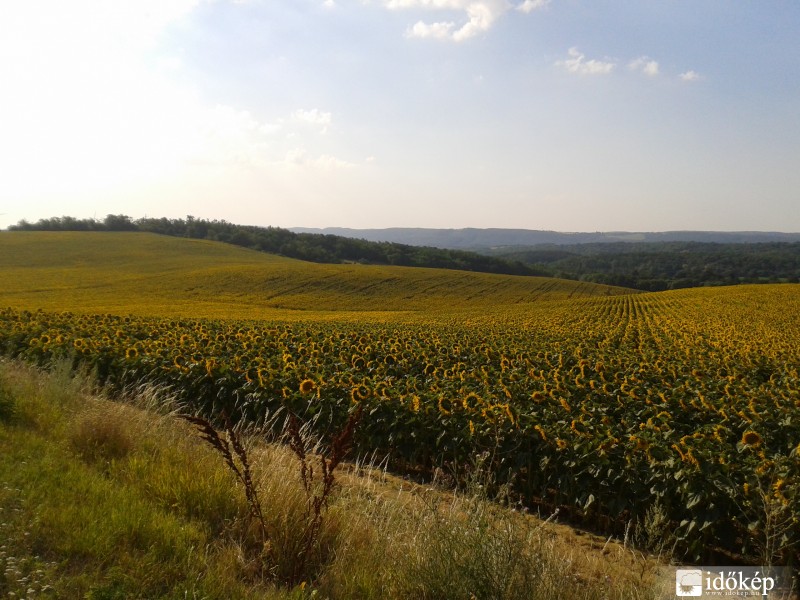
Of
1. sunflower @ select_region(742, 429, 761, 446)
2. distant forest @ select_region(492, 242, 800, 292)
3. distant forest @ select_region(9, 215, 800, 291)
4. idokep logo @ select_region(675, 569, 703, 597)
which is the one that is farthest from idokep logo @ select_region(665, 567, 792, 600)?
distant forest @ select_region(492, 242, 800, 292)

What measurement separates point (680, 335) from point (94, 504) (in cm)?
2164

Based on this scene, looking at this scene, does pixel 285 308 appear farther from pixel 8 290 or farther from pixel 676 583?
pixel 676 583

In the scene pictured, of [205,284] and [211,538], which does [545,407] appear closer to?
[211,538]

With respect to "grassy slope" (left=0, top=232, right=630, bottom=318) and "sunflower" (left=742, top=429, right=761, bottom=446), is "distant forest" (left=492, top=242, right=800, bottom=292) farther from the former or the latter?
"sunflower" (left=742, top=429, right=761, bottom=446)

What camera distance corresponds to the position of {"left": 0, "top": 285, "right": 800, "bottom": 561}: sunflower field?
17.8 ft

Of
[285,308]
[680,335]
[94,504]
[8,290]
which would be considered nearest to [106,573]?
[94,504]

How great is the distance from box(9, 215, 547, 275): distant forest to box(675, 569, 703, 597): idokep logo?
86123 mm

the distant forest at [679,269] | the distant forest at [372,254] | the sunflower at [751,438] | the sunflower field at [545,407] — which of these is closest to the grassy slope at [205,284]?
the sunflower field at [545,407]

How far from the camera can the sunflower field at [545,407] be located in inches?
214

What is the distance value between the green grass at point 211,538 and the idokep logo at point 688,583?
22 cm

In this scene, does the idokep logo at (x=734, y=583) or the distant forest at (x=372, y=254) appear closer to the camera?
the idokep logo at (x=734, y=583)

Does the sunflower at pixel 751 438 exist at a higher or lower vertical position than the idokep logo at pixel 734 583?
higher

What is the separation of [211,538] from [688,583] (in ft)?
11.3

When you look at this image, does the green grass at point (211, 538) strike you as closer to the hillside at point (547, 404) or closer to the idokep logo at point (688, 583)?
the idokep logo at point (688, 583)
